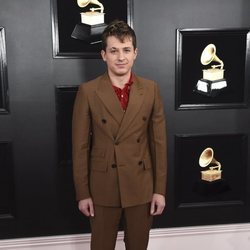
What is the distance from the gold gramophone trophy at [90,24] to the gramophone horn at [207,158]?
1000mm

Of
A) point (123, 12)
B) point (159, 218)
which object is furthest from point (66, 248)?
point (123, 12)

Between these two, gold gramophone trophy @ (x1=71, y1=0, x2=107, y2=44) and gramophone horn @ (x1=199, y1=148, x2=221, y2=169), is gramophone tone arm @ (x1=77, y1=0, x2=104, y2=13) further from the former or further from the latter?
gramophone horn @ (x1=199, y1=148, x2=221, y2=169)

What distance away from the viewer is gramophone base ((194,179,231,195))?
2.54 m

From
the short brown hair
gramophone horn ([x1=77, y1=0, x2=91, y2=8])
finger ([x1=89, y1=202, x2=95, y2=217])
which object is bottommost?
finger ([x1=89, y1=202, x2=95, y2=217])

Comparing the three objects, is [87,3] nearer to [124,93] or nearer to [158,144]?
[124,93]

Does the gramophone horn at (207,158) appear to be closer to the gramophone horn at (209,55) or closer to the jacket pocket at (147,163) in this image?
the gramophone horn at (209,55)

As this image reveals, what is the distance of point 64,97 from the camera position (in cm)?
230

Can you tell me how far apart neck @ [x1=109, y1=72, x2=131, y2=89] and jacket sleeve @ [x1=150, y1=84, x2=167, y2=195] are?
6.4 inches

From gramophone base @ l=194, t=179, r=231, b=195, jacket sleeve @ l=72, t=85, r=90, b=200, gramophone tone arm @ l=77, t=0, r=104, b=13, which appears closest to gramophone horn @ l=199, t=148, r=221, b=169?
gramophone base @ l=194, t=179, r=231, b=195

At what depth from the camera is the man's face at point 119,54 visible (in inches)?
69.0

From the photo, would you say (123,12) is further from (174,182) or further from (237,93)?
(174,182)

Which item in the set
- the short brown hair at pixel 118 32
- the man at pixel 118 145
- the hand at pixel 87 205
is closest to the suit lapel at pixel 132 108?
the man at pixel 118 145

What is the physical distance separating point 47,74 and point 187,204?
4.06ft

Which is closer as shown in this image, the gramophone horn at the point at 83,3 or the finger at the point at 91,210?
the finger at the point at 91,210
